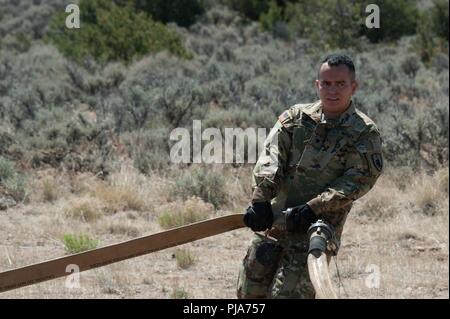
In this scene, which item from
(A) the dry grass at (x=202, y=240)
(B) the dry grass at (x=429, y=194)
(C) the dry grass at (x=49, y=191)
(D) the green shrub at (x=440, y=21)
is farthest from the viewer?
(D) the green shrub at (x=440, y=21)

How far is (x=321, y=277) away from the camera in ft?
10.5

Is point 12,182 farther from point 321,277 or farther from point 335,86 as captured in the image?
point 321,277

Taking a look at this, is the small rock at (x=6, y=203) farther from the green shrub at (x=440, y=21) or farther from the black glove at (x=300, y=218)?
the green shrub at (x=440, y=21)

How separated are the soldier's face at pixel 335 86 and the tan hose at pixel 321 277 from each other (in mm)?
739

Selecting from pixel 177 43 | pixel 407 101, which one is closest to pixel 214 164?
pixel 407 101

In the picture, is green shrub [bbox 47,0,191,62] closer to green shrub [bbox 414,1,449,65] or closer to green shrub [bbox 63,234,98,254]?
green shrub [bbox 414,1,449,65]

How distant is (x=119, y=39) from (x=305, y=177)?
15.7 metres

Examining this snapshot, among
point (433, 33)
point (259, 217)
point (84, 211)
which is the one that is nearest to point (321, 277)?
point (259, 217)

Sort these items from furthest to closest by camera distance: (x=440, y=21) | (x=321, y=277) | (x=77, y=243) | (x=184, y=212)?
(x=440, y=21) < (x=184, y=212) < (x=77, y=243) < (x=321, y=277)

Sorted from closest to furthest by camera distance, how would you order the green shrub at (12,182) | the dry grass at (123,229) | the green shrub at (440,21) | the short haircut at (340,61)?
the short haircut at (340,61) < the dry grass at (123,229) < the green shrub at (12,182) < the green shrub at (440,21)

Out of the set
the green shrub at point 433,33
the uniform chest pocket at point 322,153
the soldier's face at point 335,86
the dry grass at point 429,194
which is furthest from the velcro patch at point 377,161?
the green shrub at point 433,33

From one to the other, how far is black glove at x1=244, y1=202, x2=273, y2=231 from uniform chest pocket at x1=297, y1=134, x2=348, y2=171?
0.28 metres

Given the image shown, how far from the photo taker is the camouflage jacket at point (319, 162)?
3678 millimetres

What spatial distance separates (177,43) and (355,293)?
47.4 ft
